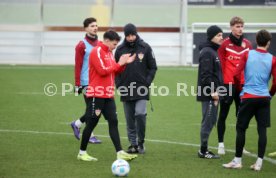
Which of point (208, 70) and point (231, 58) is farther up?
point (231, 58)

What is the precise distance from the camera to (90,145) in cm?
1302

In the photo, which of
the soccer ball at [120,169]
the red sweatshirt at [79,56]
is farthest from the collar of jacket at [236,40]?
the soccer ball at [120,169]

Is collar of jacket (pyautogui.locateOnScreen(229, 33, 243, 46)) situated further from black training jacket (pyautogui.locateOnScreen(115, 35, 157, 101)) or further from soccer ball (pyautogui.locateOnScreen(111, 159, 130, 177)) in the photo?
soccer ball (pyautogui.locateOnScreen(111, 159, 130, 177))

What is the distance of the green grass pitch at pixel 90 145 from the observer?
10.6 meters

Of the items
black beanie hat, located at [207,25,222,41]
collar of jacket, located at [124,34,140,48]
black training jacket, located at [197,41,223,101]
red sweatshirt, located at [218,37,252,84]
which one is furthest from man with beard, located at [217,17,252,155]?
collar of jacket, located at [124,34,140,48]

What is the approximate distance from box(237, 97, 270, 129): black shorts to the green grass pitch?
29.5 inches

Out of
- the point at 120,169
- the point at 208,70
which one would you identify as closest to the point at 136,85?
the point at 208,70

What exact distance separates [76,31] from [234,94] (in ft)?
58.5

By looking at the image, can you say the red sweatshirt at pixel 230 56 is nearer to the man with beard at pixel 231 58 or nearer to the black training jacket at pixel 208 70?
the man with beard at pixel 231 58

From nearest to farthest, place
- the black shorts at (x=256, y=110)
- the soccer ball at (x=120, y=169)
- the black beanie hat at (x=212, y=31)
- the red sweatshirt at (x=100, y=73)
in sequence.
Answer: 1. the soccer ball at (x=120, y=169)
2. the black shorts at (x=256, y=110)
3. the red sweatshirt at (x=100, y=73)
4. the black beanie hat at (x=212, y=31)

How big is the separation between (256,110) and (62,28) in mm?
19554

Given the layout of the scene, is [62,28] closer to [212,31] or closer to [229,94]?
[229,94]

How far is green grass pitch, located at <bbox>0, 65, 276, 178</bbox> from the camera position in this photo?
10.6m

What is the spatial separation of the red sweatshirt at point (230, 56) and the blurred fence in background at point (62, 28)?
1664 centimetres
